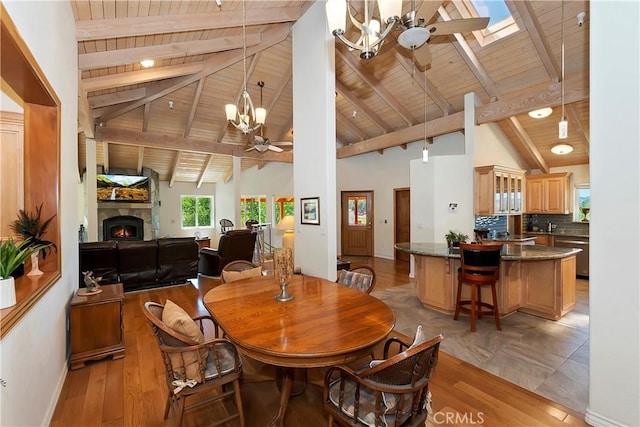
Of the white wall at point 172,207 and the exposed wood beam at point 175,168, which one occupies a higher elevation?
the exposed wood beam at point 175,168

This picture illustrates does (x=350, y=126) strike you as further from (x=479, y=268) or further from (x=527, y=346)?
(x=527, y=346)

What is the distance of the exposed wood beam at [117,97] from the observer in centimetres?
558

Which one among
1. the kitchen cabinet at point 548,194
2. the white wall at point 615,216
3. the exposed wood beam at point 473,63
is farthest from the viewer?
the kitchen cabinet at point 548,194

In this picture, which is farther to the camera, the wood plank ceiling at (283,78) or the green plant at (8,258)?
the wood plank ceiling at (283,78)

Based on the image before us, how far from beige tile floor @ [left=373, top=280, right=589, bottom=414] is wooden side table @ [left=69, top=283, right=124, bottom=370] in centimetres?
303

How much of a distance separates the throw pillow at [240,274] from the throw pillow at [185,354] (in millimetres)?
1177

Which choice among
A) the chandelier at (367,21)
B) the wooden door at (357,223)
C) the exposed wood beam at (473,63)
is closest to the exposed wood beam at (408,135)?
the exposed wood beam at (473,63)

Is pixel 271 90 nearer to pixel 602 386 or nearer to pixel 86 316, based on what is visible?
pixel 86 316

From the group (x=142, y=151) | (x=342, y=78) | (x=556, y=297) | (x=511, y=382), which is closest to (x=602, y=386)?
(x=511, y=382)

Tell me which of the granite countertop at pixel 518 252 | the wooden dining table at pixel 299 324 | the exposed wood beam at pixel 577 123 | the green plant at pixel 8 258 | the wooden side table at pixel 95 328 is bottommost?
the wooden side table at pixel 95 328

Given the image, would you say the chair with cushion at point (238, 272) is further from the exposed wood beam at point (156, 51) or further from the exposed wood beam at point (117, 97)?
the exposed wood beam at point (117, 97)

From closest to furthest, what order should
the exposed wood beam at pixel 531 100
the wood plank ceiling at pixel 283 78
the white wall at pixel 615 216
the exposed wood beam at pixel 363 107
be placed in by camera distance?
1. the white wall at pixel 615 216
2. the wood plank ceiling at pixel 283 78
3. the exposed wood beam at pixel 531 100
4. the exposed wood beam at pixel 363 107

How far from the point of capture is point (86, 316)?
2729mm

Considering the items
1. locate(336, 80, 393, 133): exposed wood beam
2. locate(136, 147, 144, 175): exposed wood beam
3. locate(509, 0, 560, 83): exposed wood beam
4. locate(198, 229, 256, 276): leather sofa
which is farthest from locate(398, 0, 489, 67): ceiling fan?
locate(136, 147, 144, 175): exposed wood beam
